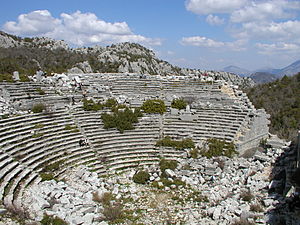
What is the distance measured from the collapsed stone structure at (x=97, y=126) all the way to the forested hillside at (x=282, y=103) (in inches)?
182

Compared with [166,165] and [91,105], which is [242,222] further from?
[91,105]

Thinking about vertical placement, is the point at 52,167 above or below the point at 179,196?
above

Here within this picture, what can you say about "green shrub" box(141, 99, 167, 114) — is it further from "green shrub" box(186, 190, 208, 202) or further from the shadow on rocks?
the shadow on rocks

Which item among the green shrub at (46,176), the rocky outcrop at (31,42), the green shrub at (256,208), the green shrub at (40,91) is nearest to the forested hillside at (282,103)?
the green shrub at (256,208)

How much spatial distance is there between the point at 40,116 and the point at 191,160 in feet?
34.4

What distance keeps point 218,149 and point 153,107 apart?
6449 millimetres

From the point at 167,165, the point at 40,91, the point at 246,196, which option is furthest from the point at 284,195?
the point at 40,91

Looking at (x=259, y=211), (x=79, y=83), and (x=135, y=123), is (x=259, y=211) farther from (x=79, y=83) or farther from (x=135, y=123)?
(x=79, y=83)

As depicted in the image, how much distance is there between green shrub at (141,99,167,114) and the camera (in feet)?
68.4

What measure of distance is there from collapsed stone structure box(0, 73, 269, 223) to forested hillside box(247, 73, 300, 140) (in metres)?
4.61

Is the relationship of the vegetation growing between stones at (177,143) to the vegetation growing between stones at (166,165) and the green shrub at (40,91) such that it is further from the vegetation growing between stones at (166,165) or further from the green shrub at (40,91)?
the green shrub at (40,91)

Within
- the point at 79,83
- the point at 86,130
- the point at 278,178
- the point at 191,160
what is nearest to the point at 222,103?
the point at 191,160

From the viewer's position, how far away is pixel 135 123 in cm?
1970

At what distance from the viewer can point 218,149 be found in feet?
55.4
